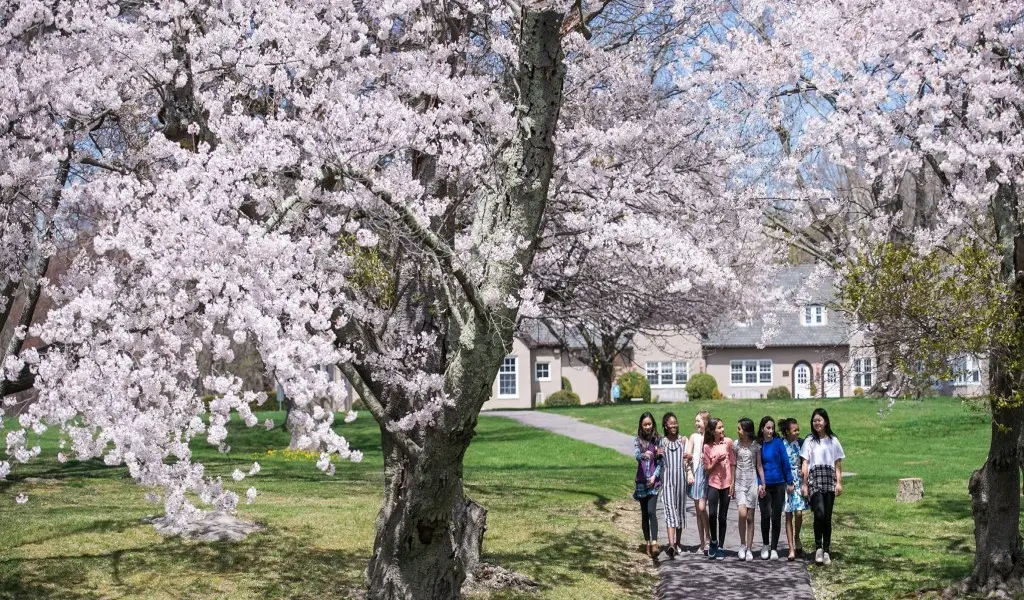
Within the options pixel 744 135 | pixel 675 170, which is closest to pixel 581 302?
pixel 675 170

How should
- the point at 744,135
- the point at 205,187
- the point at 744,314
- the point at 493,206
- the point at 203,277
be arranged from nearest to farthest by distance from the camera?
the point at 203,277
the point at 205,187
the point at 493,206
the point at 744,135
the point at 744,314

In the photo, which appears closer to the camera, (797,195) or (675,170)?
(675,170)

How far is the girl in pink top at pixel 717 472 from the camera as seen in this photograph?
1216 centimetres

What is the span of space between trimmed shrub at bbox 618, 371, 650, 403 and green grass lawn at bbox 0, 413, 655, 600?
29553 millimetres

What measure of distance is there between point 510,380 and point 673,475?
41.9 m

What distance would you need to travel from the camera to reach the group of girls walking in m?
11.9

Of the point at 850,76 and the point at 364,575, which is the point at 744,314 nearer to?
the point at 850,76

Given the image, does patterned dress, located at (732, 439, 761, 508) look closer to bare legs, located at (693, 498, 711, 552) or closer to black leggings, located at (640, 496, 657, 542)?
bare legs, located at (693, 498, 711, 552)

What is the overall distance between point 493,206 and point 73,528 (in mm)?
7129

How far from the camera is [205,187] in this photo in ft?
21.7

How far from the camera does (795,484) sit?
39.8ft

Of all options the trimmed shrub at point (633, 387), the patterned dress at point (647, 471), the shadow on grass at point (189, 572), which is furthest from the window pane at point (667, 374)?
the shadow on grass at point (189, 572)

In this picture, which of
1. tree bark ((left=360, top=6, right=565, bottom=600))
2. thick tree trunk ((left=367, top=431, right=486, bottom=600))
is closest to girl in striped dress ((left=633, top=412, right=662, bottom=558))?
thick tree trunk ((left=367, top=431, right=486, bottom=600))

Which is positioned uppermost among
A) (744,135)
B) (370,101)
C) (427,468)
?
(744,135)
